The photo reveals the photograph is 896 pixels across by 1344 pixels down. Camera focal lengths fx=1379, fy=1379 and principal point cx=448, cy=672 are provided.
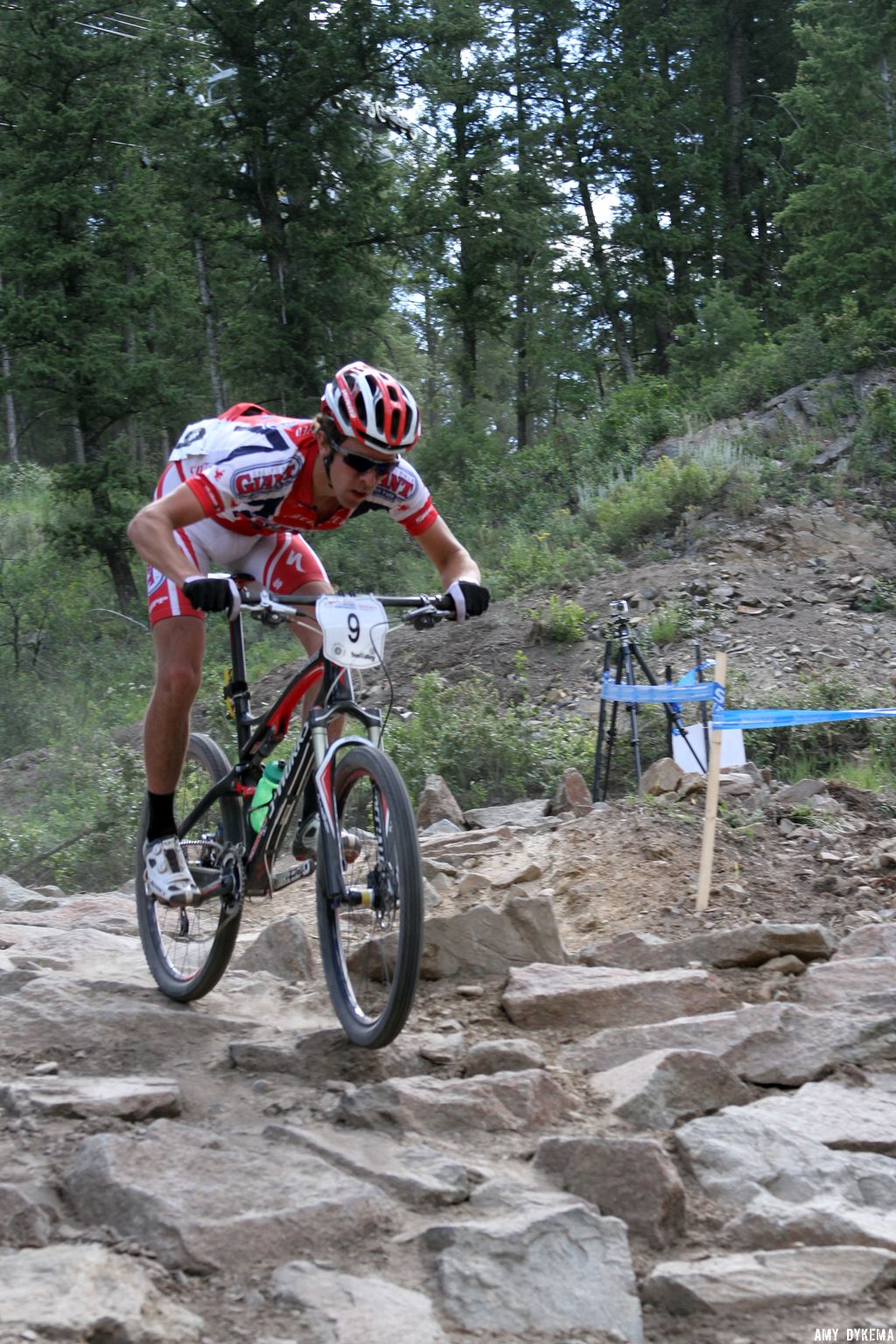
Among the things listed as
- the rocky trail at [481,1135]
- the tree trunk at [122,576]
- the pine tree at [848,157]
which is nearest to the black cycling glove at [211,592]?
the rocky trail at [481,1135]

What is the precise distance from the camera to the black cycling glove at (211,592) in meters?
3.77

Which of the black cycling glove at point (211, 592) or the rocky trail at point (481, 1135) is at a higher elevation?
the black cycling glove at point (211, 592)

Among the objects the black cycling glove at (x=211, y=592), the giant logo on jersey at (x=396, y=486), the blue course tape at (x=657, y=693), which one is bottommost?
the blue course tape at (x=657, y=693)

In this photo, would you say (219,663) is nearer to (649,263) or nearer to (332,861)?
(332,861)

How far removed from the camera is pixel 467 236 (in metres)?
24.3

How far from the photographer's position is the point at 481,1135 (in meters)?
3.57

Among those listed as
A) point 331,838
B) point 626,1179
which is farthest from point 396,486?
point 626,1179

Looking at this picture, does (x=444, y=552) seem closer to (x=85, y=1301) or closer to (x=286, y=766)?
(x=286, y=766)

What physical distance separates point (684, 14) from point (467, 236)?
30.4ft

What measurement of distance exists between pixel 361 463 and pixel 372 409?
0.23m

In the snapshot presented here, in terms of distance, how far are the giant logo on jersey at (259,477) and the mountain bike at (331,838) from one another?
1.11 feet

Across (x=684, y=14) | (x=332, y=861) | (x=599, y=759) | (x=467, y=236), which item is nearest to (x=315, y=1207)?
(x=332, y=861)

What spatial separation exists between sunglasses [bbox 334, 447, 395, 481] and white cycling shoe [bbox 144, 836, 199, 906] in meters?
1.44

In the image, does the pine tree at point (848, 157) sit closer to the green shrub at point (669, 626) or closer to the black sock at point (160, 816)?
the green shrub at point (669, 626)
